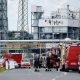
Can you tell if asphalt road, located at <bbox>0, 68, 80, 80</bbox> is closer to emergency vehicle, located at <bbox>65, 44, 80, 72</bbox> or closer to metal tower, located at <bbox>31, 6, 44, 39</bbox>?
emergency vehicle, located at <bbox>65, 44, 80, 72</bbox>

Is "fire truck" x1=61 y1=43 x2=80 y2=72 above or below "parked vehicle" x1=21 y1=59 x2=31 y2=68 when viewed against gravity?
above

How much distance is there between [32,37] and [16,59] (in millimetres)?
99492

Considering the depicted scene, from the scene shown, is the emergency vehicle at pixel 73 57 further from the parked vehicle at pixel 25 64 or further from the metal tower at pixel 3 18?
the metal tower at pixel 3 18

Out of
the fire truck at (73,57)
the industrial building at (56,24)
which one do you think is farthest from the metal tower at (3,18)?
the fire truck at (73,57)

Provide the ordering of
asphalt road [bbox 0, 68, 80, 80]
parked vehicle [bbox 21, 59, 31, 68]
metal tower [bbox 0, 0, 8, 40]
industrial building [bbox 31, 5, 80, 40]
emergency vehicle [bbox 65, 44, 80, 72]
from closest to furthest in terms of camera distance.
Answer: asphalt road [bbox 0, 68, 80, 80] → emergency vehicle [bbox 65, 44, 80, 72] → parked vehicle [bbox 21, 59, 31, 68] → metal tower [bbox 0, 0, 8, 40] → industrial building [bbox 31, 5, 80, 40]

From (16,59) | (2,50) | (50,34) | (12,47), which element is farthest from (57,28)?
(16,59)

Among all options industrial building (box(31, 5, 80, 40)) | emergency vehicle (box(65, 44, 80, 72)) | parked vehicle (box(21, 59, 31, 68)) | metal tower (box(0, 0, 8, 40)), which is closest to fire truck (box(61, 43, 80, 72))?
emergency vehicle (box(65, 44, 80, 72))

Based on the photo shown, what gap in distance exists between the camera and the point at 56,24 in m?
164

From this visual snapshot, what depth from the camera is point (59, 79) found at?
28078 millimetres

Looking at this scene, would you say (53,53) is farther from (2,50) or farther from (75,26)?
(75,26)

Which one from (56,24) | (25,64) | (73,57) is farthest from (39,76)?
(56,24)

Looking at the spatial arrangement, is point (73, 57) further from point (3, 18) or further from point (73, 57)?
point (3, 18)

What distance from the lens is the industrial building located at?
157163 millimetres

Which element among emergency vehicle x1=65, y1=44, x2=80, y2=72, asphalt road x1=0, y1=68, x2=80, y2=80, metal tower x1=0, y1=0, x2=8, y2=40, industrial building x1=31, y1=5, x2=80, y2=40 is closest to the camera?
asphalt road x1=0, y1=68, x2=80, y2=80
